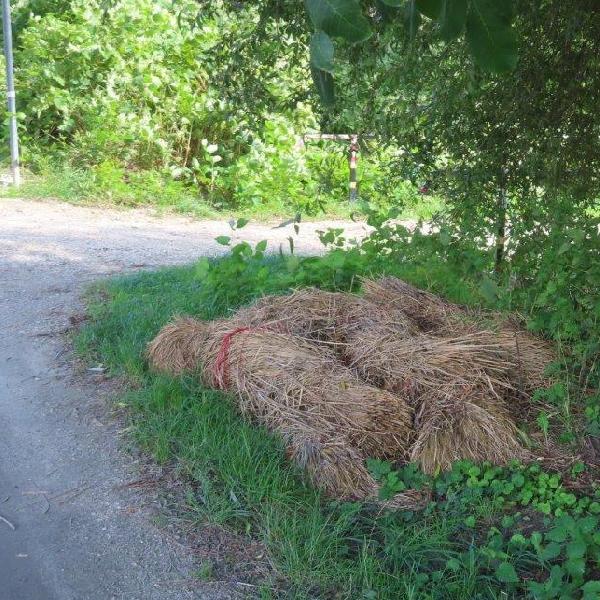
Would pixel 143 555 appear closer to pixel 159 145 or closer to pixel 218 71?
pixel 218 71

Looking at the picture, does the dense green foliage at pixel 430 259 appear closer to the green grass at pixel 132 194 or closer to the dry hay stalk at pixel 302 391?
the dry hay stalk at pixel 302 391

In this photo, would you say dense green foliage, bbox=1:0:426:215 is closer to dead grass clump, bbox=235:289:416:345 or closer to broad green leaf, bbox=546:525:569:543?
dead grass clump, bbox=235:289:416:345

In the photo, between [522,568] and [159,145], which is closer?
[522,568]

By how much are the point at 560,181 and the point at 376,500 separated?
10.3 ft

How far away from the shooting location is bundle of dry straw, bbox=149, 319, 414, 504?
3.98 meters

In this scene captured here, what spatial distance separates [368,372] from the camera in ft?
15.1

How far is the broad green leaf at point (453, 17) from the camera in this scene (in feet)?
6.53

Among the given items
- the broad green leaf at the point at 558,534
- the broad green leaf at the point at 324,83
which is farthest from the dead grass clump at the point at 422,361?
the broad green leaf at the point at 324,83

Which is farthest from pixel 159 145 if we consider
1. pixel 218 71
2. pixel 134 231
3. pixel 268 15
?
pixel 268 15

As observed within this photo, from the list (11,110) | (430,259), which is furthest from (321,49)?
(11,110)

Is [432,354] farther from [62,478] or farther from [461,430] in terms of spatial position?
[62,478]

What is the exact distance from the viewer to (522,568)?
3.35 metres

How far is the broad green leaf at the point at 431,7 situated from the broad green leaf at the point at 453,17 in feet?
0.06

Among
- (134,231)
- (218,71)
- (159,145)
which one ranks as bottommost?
(134,231)
